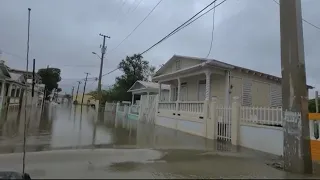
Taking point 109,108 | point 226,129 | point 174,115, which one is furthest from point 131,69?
point 226,129

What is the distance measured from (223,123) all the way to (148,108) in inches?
488

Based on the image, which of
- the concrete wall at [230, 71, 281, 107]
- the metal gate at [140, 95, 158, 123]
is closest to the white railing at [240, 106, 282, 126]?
the concrete wall at [230, 71, 281, 107]

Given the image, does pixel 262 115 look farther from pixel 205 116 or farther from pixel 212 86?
pixel 212 86

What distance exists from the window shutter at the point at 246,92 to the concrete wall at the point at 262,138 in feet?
21.4

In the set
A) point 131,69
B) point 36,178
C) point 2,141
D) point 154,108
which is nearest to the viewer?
point 36,178

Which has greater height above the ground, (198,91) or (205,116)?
(198,91)

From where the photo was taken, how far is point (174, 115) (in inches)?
744

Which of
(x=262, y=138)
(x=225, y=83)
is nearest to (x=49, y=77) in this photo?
(x=225, y=83)

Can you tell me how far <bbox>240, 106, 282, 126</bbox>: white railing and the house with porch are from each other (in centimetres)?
Answer: 195

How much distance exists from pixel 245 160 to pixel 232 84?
9.56m

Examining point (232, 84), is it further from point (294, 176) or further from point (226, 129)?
point (294, 176)

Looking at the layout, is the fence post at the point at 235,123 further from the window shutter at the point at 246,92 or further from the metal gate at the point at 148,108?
the metal gate at the point at 148,108

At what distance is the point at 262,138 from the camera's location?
33.9 ft

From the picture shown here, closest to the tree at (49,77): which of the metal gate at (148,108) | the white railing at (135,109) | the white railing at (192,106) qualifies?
the white railing at (135,109)
